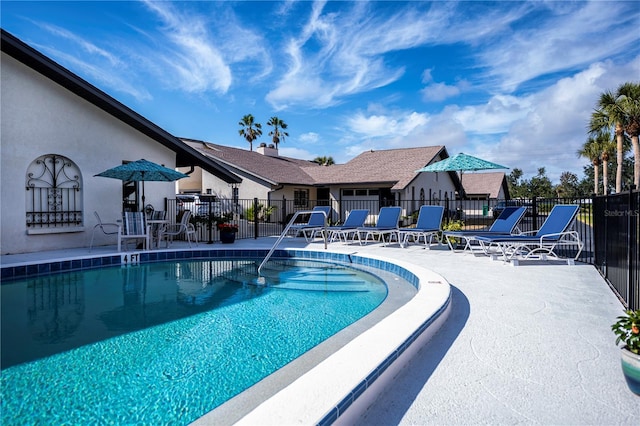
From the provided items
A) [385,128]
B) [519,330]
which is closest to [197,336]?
[519,330]

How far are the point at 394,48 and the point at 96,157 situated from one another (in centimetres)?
1213

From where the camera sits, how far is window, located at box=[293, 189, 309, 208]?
24267 mm

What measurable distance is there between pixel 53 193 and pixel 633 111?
103ft

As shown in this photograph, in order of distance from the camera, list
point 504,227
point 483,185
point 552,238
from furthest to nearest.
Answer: point 483,185, point 504,227, point 552,238

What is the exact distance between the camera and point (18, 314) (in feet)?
17.1

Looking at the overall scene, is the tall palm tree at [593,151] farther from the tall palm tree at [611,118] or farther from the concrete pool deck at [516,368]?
the concrete pool deck at [516,368]

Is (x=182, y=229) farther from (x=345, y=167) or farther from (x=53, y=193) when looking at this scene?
(x=345, y=167)

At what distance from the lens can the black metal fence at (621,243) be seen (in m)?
3.87

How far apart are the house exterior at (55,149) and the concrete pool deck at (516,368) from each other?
10.3 metres

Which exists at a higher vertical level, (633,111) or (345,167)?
(633,111)

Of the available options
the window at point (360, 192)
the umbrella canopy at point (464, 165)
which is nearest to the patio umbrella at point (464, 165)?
the umbrella canopy at point (464, 165)

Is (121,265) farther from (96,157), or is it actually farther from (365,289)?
(365,289)

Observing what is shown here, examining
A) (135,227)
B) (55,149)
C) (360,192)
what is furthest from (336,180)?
(55,149)

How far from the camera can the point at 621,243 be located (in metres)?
4.75
